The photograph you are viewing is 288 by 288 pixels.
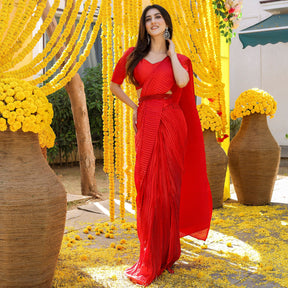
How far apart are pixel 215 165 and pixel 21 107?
2516mm

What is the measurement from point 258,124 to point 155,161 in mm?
2369

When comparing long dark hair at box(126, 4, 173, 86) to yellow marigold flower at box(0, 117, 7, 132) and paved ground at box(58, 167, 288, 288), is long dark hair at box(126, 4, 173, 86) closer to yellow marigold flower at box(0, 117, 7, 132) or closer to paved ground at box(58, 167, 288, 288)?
yellow marigold flower at box(0, 117, 7, 132)

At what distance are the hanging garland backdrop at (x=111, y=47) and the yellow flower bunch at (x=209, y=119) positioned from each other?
117mm

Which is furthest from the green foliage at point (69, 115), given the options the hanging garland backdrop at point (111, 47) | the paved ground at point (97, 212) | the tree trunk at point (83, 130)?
the hanging garland backdrop at point (111, 47)

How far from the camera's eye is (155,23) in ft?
8.99

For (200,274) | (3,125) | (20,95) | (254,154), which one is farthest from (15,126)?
(254,154)

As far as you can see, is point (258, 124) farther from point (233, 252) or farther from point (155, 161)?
point (155, 161)

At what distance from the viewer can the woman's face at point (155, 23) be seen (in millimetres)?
2740

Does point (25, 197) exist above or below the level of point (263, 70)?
below

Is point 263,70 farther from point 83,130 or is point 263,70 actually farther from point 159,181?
point 159,181

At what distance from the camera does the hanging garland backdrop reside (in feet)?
8.64

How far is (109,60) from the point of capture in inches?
138

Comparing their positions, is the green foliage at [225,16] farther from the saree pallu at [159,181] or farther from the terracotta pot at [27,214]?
the terracotta pot at [27,214]

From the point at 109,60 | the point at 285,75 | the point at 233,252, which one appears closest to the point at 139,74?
the point at 109,60
